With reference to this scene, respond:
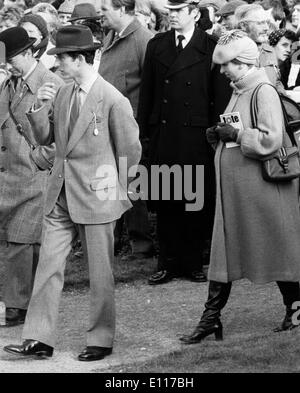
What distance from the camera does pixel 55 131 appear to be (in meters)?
8.48

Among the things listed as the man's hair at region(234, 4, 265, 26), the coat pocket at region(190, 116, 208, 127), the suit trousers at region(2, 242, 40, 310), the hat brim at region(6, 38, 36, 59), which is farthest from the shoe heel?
the man's hair at region(234, 4, 265, 26)

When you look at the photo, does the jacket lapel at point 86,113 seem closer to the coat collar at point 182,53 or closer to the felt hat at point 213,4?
the coat collar at point 182,53

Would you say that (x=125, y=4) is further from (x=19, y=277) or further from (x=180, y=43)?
(x=19, y=277)

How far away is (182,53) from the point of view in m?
10.3

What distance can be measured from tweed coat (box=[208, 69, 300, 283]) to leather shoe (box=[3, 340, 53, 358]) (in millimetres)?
1191

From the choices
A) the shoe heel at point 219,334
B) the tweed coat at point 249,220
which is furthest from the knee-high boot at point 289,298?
the shoe heel at point 219,334

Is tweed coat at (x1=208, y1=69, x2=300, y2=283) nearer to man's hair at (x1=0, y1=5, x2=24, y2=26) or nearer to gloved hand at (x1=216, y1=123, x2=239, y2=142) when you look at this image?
gloved hand at (x1=216, y1=123, x2=239, y2=142)

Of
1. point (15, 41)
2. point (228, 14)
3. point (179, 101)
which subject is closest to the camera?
point (15, 41)

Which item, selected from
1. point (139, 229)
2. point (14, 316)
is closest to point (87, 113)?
point (14, 316)

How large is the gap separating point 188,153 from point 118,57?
1.29 meters

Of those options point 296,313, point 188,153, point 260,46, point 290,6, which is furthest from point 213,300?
point 290,6

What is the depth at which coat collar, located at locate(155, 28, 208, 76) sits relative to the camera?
10305mm

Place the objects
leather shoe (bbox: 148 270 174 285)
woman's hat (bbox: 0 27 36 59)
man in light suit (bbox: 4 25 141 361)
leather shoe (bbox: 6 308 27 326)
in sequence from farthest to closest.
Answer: leather shoe (bbox: 148 270 174 285), leather shoe (bbox: 6 308 27 326), woman's hat (bbox: 0 27 36 59), man in light suit (bbox: 4 25 141 361)

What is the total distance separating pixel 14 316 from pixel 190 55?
259 cm
